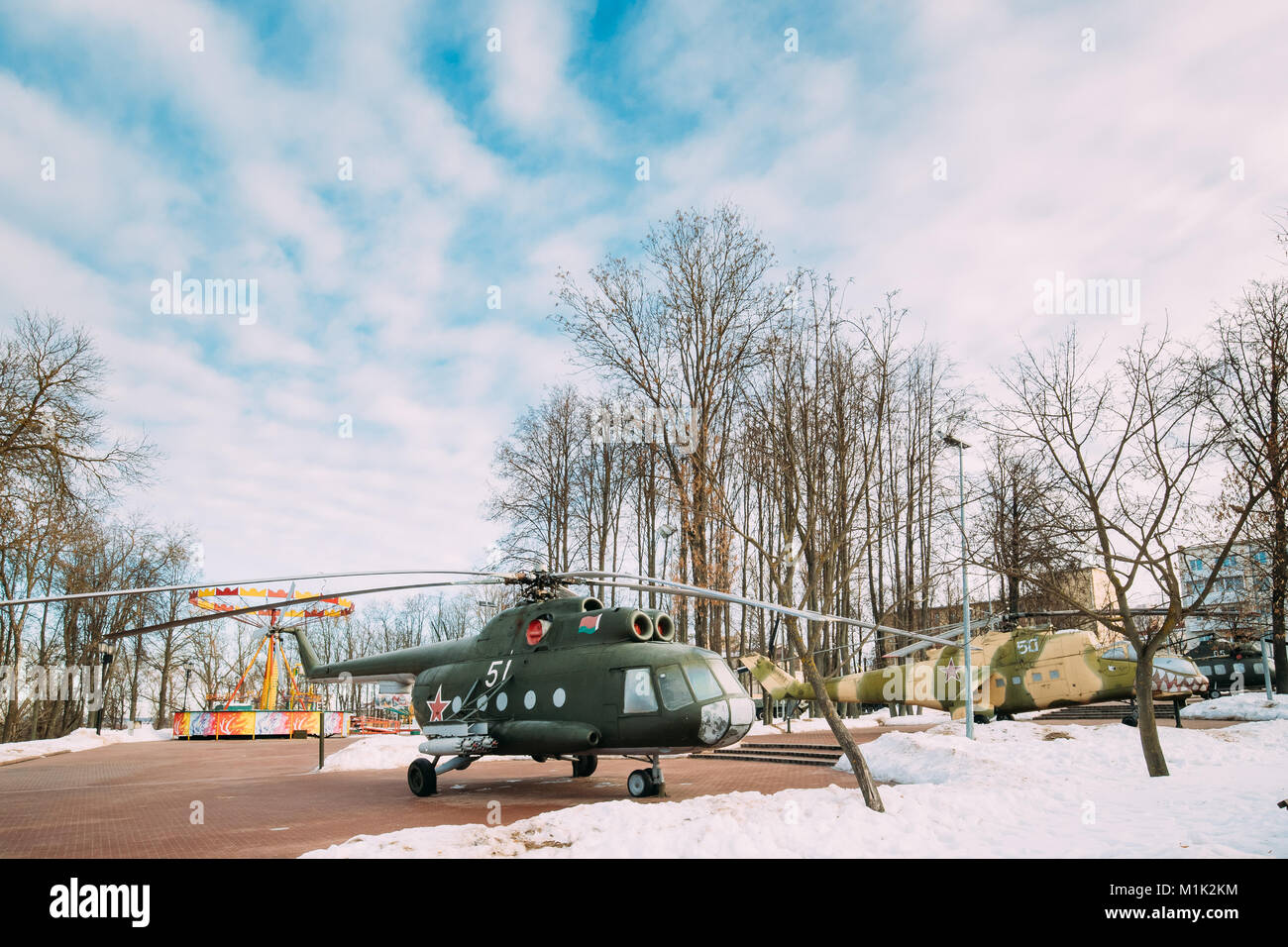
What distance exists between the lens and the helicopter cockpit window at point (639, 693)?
11.3m

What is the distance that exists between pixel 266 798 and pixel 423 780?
9.41ft

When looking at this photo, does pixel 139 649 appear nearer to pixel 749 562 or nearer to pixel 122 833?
pixel 749 562

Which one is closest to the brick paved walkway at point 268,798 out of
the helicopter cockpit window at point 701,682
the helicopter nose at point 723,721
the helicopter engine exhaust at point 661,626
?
the helicopter nose at point 723,721

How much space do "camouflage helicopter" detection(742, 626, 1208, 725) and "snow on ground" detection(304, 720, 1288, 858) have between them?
7586 millimetres

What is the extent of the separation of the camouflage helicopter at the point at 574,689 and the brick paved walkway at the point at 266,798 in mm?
957

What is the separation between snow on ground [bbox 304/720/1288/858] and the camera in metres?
7.23

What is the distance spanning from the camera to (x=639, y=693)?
1145 centimetres

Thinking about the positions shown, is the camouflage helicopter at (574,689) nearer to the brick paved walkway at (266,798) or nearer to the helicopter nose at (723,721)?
the helicopter nose at (723,721)

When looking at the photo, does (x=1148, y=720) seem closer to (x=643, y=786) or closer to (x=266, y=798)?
(x=643, y=786)

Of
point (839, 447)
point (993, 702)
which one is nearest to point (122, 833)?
point (839, 447)

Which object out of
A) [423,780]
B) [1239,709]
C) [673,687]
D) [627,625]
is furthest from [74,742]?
[1239,709]
